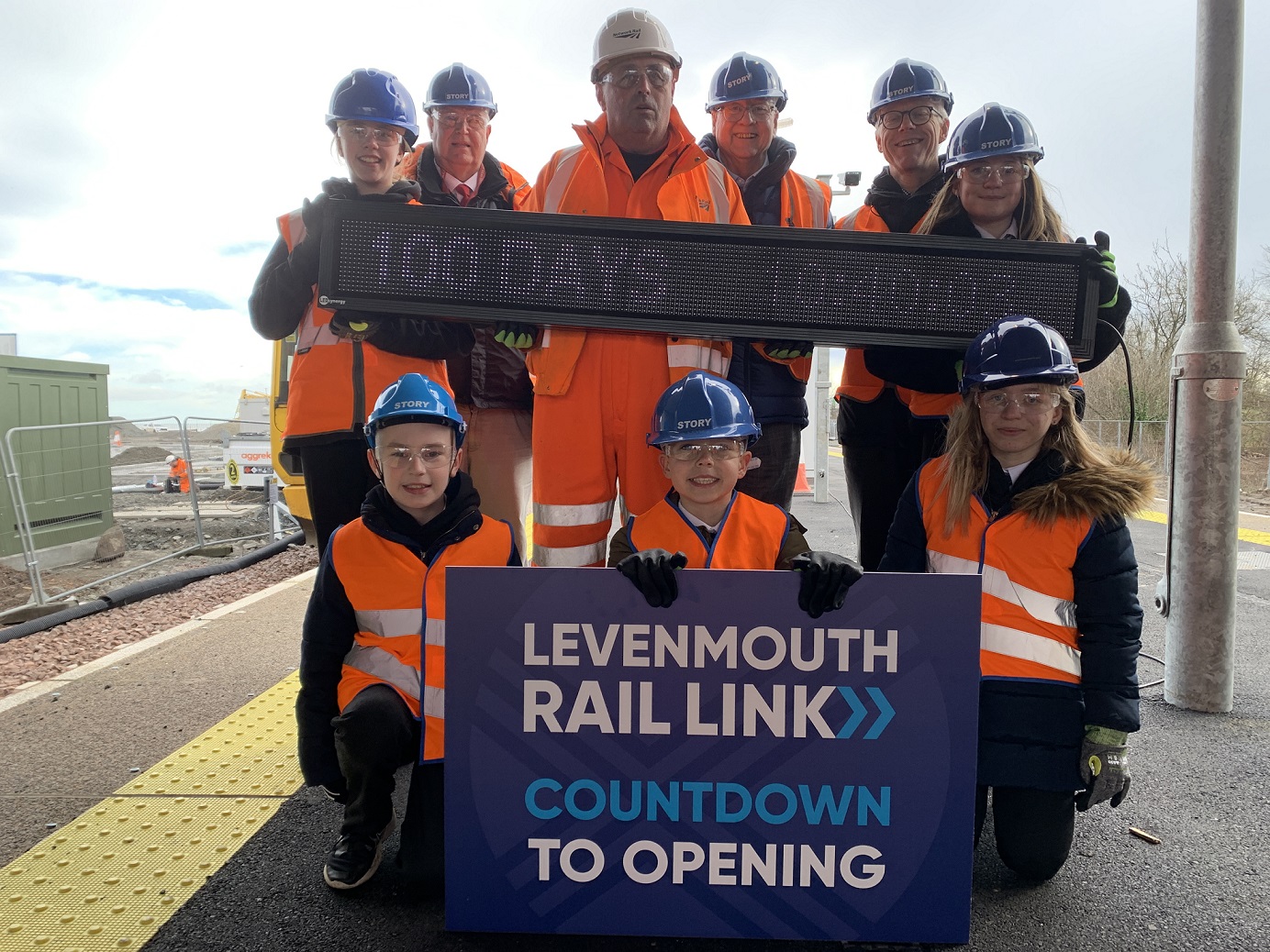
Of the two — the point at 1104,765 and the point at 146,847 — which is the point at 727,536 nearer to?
the point at 1104,765

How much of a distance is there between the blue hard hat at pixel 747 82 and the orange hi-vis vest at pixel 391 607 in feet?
6.92

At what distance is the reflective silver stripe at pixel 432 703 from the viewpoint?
2.27 meters

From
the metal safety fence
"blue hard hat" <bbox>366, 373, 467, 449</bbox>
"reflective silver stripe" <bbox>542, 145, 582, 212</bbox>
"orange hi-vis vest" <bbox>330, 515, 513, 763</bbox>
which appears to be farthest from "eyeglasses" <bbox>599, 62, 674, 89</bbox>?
the metal safety fence

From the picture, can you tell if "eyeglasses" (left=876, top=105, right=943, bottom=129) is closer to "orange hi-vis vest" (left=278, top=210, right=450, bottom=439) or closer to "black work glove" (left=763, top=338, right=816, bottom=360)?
"black work glove" (left=763, top=338, right=816, bottom=360)

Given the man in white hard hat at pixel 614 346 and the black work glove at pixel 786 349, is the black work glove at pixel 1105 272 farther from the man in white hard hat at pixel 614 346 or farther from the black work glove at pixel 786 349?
the man in white hard hat at pixel 614 346

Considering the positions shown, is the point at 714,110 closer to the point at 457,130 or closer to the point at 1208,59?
the point at 457,130

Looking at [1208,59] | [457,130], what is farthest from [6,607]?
[1208,59]

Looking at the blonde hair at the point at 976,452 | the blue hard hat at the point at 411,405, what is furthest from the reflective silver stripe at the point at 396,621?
the blonde hair at the point at 976,452

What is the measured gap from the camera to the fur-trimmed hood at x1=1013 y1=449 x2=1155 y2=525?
90.5 inches

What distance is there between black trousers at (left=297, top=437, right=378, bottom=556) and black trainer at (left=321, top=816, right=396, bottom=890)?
3.57 ft

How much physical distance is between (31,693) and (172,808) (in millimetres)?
1690

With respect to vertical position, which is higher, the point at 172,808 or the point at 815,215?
the point at 815,215

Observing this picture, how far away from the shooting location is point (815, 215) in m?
3.22

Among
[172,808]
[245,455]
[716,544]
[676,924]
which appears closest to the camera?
[676,924]
